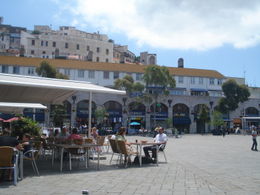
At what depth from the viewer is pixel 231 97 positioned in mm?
Answer: 57219

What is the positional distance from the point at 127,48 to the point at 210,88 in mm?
50188

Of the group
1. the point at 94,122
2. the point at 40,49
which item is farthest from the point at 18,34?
the point at 94,122

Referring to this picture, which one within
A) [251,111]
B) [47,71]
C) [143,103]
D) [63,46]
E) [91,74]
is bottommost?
[251,111]

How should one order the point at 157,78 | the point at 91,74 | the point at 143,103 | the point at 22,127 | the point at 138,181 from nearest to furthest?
the point at 138,181 → the point at 22,127 → the point at 157,78 → the point at 143,103 → the point at 91,74

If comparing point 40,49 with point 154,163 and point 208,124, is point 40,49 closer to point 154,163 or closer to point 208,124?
point 208,124

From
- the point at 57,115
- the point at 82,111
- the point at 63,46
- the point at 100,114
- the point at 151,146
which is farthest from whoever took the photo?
the point at 63,46

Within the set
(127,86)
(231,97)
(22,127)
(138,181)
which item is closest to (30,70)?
(127,86)

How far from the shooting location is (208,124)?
57.2 m

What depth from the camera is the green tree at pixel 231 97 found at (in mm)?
57250

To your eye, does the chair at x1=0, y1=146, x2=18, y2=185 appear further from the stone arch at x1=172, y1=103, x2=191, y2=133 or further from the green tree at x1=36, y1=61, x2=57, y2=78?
the stone arch at x1=172, y1=103, x2=191, y2=133

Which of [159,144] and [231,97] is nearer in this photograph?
[159,144]

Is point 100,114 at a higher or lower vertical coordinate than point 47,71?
lower

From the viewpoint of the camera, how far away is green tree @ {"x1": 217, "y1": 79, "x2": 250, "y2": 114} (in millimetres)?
57250

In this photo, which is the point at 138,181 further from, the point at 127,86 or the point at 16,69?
the point at 16,69
